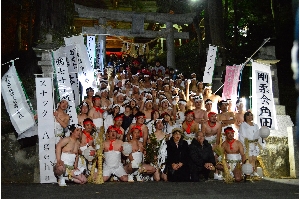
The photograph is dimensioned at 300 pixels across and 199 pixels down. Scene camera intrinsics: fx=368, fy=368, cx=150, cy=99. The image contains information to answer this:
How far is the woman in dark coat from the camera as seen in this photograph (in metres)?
8.02

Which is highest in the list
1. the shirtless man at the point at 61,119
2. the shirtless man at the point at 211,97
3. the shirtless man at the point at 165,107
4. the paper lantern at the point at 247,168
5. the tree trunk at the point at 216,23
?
the tree trunk at the point at 216,23

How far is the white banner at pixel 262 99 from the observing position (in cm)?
934

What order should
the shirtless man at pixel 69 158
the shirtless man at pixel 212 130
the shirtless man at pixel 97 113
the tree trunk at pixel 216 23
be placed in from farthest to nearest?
1. the tree trunk at pixel 216 23
2. the shirtless man at pixel 97 113
3. the shirtless man at pixel 212 130
4. the shirtless man at pixel 69 158

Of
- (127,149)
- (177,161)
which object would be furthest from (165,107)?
(127,149)

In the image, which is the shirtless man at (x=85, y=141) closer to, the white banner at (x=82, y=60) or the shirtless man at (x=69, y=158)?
the shirtless man at (x=69, y=158)

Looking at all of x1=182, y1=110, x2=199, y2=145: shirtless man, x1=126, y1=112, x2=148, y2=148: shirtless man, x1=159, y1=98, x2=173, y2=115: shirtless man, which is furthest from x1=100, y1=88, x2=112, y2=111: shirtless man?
x1=182, y1=110, x2=199, y2=145: shirtless man

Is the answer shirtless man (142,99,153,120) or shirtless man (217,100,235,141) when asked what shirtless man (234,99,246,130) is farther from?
shirtless man (142,99,153,120)

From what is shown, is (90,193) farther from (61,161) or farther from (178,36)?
(178,36)

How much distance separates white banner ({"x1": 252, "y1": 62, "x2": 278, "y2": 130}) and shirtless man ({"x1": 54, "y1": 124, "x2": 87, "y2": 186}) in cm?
453

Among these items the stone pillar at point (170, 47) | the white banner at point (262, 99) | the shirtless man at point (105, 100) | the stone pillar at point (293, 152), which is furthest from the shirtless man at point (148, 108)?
the stone pillar at point (170, 47)

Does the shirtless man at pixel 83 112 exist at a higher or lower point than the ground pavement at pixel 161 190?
higher

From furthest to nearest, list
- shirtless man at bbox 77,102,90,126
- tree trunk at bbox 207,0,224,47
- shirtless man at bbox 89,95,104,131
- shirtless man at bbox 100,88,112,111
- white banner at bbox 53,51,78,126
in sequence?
tree trunk at bbox 207,0,224,47
shirtless man at bbox 100,88,112,111
white banner at bbox 53,51,78,126
shirtless man at bbox 89,95,104,131
shirtless man at bbox 77,102,90,126

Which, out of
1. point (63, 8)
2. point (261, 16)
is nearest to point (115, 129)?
point (63, 8)

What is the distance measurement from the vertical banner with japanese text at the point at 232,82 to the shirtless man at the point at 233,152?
2719 mm
